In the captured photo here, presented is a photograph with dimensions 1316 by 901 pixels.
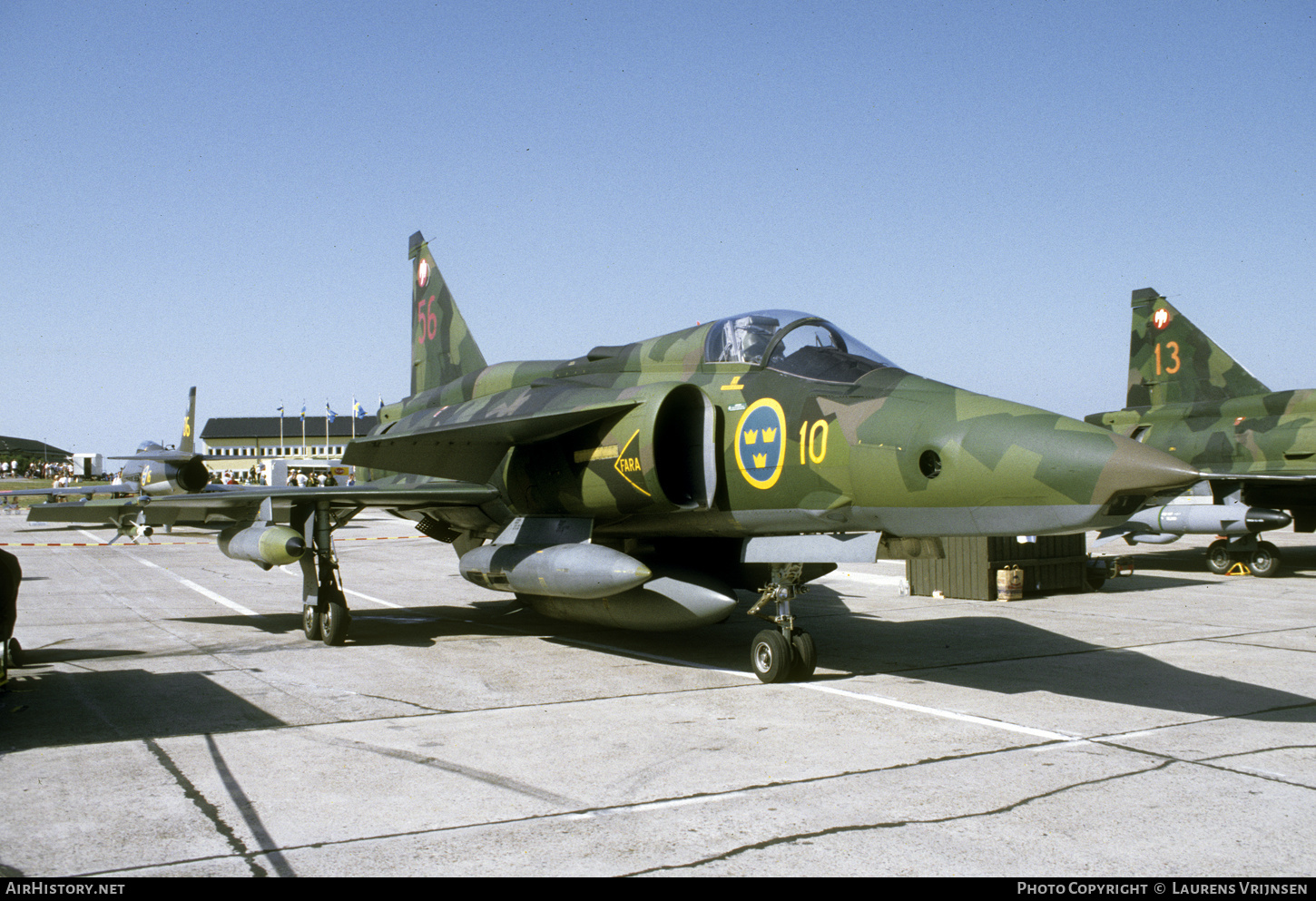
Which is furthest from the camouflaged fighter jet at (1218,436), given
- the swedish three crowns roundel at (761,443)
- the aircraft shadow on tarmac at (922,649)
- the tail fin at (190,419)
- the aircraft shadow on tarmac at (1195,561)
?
the tail fin at (190,419)

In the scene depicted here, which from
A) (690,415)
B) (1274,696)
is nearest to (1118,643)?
(1274,696)

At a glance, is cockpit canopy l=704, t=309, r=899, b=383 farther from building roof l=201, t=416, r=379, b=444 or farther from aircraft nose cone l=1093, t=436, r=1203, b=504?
building roof l=201, t=416, r=379, b=444

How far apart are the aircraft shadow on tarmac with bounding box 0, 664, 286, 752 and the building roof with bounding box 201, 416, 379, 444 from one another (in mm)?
117015

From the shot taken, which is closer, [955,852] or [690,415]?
[955,852]

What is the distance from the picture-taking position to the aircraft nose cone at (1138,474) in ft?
18.1

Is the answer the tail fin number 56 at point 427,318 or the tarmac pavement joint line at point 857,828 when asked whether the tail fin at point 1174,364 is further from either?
the tarmac pavement joint line at point 857,828

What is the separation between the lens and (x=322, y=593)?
10.4 meters

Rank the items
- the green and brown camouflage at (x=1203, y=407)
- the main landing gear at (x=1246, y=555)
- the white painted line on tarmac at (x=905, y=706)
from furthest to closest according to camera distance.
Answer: the green and brown camouflage at (x=1203, y=407), the main landing gear at (x=1246, y=555), the white painted line on tarmac at (x=905, y=706)

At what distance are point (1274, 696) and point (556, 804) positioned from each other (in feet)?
18.4

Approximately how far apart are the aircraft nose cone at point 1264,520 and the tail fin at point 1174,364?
136 inches

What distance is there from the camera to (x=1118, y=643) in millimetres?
9742

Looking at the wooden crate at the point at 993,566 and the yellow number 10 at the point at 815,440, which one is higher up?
the yellow number 10 at the point at 815,440

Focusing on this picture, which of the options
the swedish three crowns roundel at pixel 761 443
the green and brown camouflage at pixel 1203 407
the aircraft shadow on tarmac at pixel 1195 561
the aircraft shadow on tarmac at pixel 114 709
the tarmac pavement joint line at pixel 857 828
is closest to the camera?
the tarmac pavement joint line at pixel 857 828
